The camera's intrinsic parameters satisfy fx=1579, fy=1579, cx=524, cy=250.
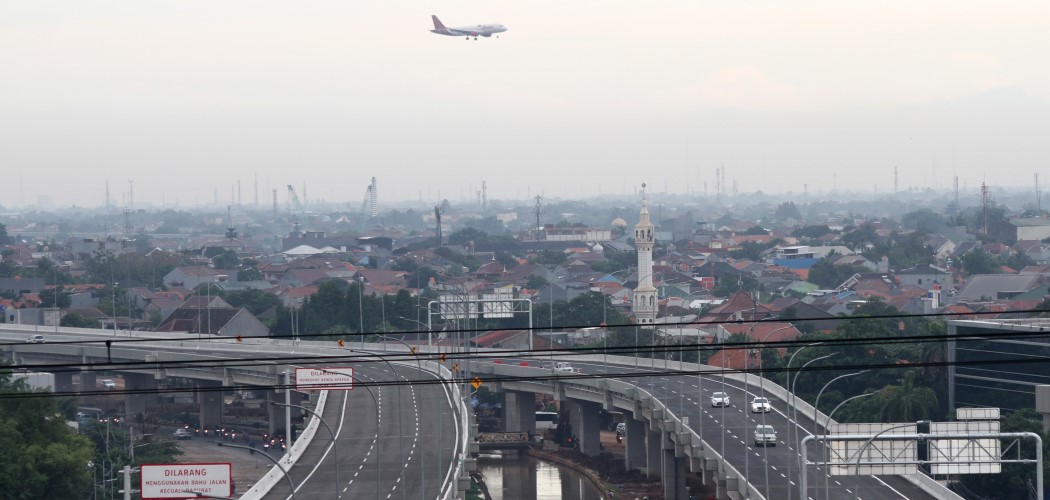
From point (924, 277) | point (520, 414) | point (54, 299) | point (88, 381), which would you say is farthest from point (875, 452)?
point (924, 277)

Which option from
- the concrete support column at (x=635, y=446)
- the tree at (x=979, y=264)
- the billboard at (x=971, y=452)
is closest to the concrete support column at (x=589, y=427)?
the concrete support column at (x=635, y=446)

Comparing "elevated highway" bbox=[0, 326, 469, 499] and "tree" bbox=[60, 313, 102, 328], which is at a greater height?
"elevated highway" bbox=[0, 326, 469, 499]

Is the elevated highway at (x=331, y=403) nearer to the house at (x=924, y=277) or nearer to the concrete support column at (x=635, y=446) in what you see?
the concrete support column at (x=635, y=446)

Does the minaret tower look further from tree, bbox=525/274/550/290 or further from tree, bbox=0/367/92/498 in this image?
tree, bbox=0/367/92/498

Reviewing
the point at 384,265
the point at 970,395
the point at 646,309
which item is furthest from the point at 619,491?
the point at 384,265

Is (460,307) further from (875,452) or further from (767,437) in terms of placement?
(875,452)

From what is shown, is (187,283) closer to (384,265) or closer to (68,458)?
(384,265)

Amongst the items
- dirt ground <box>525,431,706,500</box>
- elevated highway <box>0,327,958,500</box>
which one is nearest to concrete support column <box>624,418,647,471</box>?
elevated highway <box>0,327,958,500</box>
